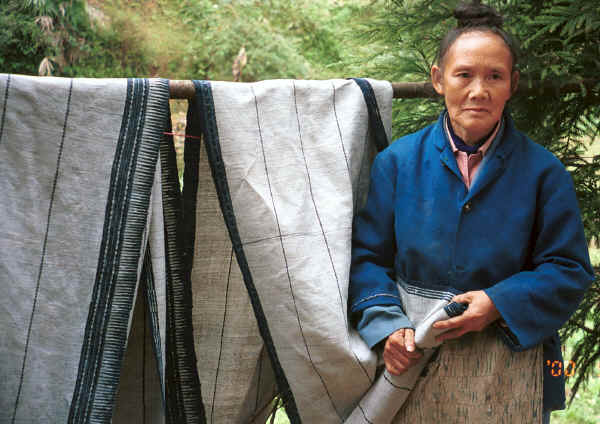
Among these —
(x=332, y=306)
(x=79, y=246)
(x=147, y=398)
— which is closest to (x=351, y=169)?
(x=332, y=306)

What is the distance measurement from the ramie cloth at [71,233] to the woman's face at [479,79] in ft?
2.19

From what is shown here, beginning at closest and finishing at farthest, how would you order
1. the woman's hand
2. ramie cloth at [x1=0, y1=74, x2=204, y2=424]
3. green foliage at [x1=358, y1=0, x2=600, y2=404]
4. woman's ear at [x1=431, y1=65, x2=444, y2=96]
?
ramie cloth at [x1=0, y1=74, x2=204, y2=424] < the woman's hand < woman's ear at [x1=431, y1=65, x2=444, y2=96] < green foliage at [x1=358, y1=0, x2=600, y2=404]

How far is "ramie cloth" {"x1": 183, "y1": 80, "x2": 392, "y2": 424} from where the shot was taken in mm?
1353

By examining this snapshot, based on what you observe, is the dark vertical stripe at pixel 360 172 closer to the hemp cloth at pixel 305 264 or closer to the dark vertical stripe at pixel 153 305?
the hemp cloth at pixel 305 264

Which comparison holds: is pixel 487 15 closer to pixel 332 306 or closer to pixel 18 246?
pixel 332 306

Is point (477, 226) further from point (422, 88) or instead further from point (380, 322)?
point (422, 88)

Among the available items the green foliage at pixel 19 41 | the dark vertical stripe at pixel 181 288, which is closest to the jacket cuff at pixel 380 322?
the dark vertical stripe at pixel 181 288

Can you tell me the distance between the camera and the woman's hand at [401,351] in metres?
1.30

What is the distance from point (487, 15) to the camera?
4.52ft

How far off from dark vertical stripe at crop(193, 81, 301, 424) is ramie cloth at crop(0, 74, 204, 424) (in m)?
0.10

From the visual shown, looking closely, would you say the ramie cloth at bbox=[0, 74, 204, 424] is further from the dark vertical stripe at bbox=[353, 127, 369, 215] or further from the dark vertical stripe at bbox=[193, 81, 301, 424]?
the dark vertical stripe at bbox=[353, 127, 369, 215]

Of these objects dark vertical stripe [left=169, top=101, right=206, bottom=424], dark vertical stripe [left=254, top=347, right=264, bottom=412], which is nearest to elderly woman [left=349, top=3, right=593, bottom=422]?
dark vertical stripe [left=254, top=347, right=264, bottom=412]

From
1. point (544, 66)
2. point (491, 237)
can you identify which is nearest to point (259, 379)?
point (491, 237)

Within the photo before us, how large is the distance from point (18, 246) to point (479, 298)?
3.16 feet
